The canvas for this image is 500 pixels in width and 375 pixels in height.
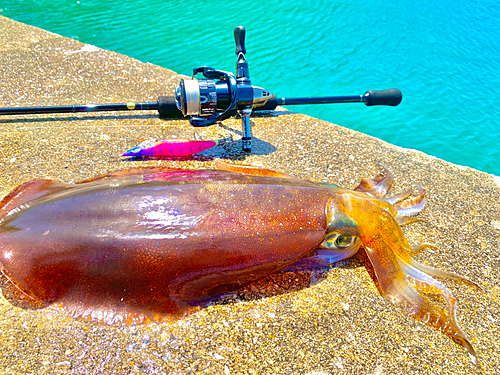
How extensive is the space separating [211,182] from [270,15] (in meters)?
9.07

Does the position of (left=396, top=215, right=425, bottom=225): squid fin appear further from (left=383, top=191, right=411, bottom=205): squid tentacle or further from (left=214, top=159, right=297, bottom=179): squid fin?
(left=214, top=159, right=297, bottom=179): squid fin

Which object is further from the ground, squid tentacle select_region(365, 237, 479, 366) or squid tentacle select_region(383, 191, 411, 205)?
squid tentacle select_region(383, 191, 411, 205)

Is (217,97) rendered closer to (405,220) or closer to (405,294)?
(405,220)

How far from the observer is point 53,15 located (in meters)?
9.16

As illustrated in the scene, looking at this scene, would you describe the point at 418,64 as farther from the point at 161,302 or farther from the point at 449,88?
the point at 161,302

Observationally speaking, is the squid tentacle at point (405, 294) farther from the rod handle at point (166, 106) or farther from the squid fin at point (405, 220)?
the rod handle at point (166, 106)

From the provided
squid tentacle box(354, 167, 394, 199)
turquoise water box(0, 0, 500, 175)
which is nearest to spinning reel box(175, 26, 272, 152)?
squid tentacle box(354, 167, 394, 199)

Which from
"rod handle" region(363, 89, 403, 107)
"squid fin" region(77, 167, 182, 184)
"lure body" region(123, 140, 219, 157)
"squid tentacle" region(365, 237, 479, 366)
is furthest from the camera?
"rod handle" region(363, 89, 403, 107)

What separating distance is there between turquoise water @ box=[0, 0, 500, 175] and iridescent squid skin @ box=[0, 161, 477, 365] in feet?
16.3

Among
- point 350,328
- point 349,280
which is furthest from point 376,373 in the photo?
point 349,280

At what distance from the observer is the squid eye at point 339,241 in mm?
2492

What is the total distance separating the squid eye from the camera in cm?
249

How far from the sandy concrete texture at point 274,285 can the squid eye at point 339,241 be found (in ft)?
0.75

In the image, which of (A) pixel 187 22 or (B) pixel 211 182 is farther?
(A) pixel 187 22
